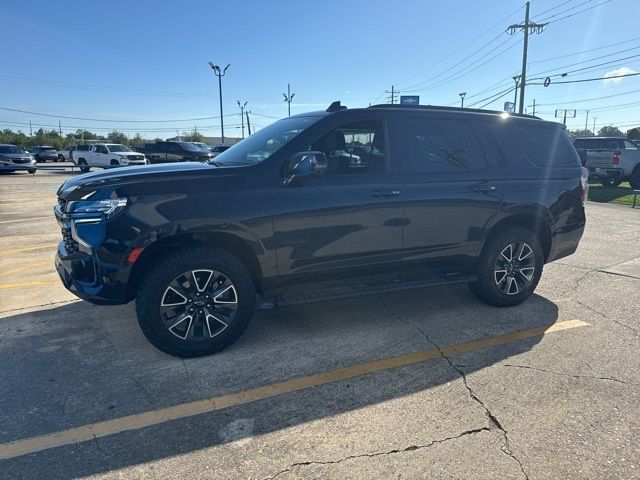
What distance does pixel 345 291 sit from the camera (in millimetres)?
3980

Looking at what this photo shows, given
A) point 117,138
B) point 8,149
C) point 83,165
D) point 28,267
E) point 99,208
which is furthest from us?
point 117,138

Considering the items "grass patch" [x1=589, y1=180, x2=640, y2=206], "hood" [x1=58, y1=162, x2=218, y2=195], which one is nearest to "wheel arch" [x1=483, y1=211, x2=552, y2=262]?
"hood" [x1=58, y1=162, x2=218, y2=195]

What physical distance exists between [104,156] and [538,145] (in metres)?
31.0

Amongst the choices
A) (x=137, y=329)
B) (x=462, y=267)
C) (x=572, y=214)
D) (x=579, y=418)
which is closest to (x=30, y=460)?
(x=137, y=329)

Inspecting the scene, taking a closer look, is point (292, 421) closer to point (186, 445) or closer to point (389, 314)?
point (186, 445)

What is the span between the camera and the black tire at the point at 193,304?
3.40m

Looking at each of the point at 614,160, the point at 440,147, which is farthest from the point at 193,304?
the point at 614,160

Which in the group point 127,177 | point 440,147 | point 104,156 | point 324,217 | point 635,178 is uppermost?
point 104,156

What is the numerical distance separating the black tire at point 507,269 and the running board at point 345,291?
35 cm

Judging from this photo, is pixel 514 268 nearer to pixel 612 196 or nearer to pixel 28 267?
pixel 28 267

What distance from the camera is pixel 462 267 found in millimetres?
4570

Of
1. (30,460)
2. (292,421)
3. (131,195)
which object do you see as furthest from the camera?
(131,195)

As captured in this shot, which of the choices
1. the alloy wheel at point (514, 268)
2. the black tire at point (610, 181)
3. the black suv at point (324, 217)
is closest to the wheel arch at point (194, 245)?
the black suv at point (324, 217)

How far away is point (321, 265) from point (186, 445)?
5.77 feet
